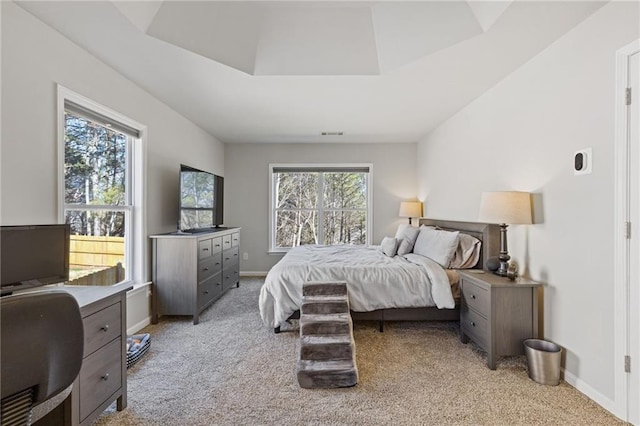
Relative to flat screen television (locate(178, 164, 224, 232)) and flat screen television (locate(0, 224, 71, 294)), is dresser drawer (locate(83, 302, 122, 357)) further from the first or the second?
flat screen television (locate(178, 164, 224, 232))

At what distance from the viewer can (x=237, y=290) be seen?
4.59 metres

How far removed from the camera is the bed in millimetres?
2893

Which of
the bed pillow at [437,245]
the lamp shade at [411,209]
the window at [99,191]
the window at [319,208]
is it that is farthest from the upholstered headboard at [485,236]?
the window at [99,191]

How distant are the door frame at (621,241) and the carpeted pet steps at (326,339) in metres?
1.53

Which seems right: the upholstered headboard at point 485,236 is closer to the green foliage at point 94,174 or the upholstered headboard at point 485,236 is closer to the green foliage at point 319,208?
the green foliage at point 319,208

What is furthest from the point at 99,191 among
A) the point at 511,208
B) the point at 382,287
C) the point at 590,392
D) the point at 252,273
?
the point at 590,392

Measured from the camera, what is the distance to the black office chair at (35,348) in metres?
0.88

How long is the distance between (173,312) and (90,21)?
2663 millimetres

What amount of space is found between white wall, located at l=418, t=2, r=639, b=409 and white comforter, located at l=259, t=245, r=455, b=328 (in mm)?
768

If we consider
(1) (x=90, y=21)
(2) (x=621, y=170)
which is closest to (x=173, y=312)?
(1) (x=90, y=21)

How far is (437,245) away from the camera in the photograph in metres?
3.33

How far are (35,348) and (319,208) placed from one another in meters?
4.92

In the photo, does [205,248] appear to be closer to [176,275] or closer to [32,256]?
[176,275]

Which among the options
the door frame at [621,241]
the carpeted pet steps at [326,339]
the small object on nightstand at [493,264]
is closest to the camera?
the door frame at [621,241]
